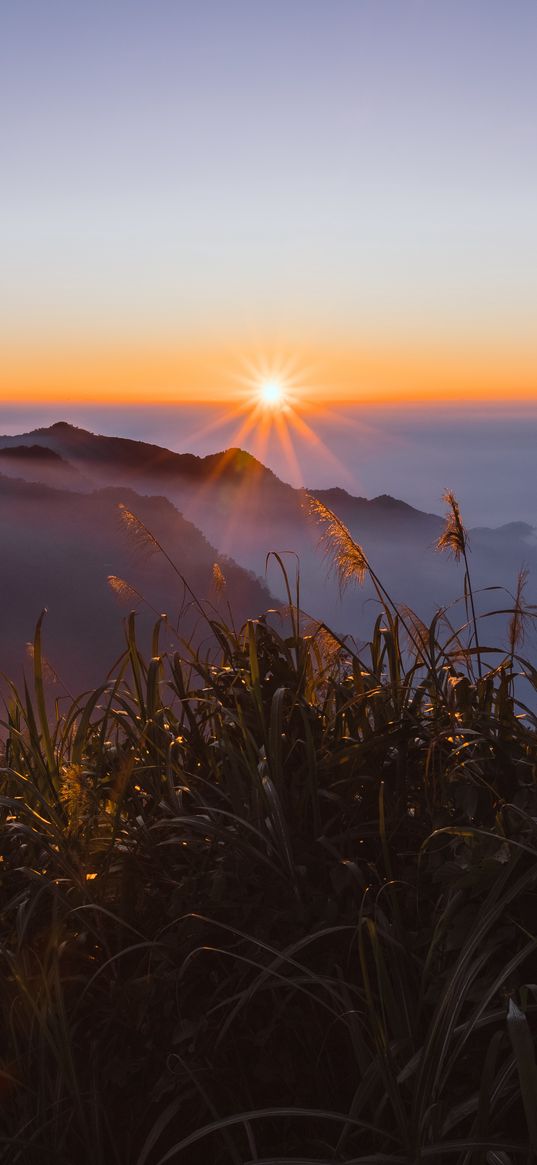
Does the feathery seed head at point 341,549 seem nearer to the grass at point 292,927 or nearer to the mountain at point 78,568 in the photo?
the grass at point 292,927

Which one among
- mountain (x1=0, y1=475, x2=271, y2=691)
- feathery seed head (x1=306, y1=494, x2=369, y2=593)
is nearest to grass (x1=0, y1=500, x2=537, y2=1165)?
feathery seed head (x1=306, y1=494, x2=369, y2=593)

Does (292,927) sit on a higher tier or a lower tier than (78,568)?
higher

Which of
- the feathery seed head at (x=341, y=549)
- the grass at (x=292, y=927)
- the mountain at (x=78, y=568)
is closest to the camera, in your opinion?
the grass at (x=292, y=927)

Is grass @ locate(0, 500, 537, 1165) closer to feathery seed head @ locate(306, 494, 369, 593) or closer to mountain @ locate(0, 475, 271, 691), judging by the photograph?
feathery seed head @ locate(306, 494, 369, 593)

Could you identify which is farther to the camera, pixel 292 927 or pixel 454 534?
pixel 454 534

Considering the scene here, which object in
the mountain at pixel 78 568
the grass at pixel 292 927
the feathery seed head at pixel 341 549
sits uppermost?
the feathery seed head at pixel 341 549

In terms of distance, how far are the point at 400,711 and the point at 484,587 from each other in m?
0.63

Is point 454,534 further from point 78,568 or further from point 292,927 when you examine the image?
point 78,568

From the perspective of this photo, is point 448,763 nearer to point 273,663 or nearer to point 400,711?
point 400,711

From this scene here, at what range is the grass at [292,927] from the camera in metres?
2.08

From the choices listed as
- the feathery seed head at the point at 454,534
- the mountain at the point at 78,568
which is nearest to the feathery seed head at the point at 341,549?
the feathery seed head at the point at 454,534

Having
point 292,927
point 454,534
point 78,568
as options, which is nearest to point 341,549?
point 454,534

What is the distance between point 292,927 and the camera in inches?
99.1

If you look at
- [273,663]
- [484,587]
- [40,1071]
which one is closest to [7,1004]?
[40,1071]
